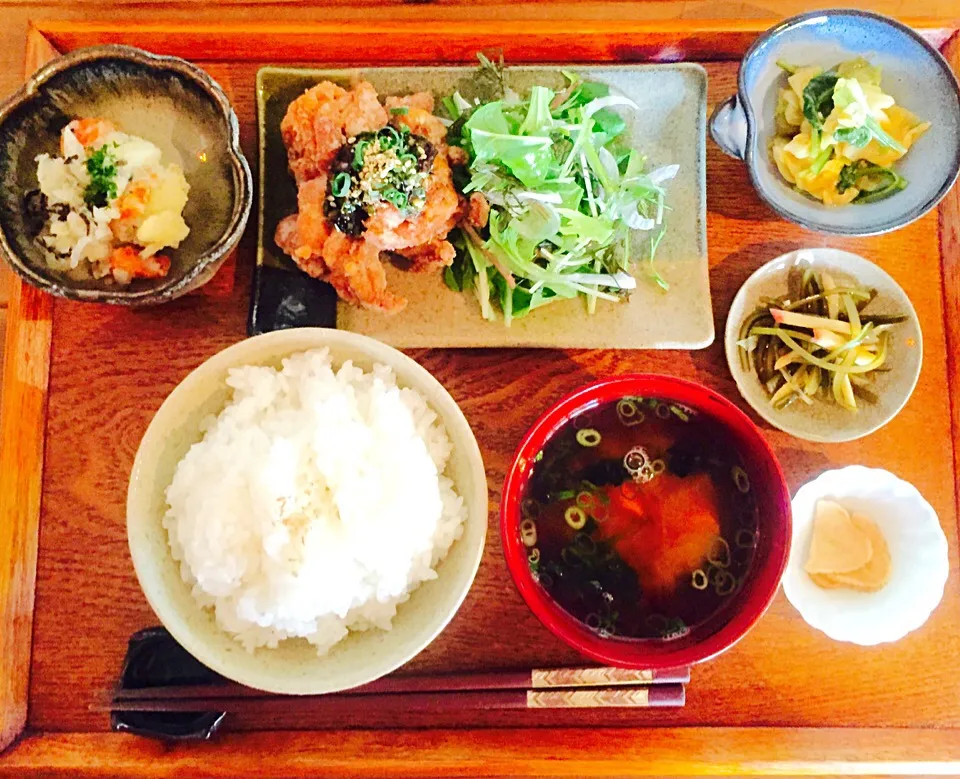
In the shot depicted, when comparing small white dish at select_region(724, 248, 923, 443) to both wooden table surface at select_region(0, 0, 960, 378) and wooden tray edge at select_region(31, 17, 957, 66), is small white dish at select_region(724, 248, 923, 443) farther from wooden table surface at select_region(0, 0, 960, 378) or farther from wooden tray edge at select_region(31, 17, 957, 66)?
wooden table surface at select_region(0, 0, 960, 378)

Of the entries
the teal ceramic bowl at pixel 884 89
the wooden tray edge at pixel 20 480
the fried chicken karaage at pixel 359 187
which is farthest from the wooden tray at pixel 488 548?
the fried chicken karaage at pixel 359 187

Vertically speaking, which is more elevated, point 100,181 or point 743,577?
point 100,181

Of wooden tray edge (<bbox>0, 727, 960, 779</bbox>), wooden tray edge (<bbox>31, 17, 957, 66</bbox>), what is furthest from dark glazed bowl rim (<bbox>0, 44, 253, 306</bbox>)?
wooden tray edge (<bbox>0, 727, 960, 779</bbox>)

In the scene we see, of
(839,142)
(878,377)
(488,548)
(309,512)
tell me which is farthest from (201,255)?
(878,377)

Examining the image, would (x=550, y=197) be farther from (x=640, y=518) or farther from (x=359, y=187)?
(x=640, y=518)

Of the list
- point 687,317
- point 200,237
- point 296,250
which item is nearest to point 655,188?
point 687,317

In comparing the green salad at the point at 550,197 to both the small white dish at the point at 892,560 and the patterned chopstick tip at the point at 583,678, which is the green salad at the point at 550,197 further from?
the patterned chopstick tip at the point at 583,678
